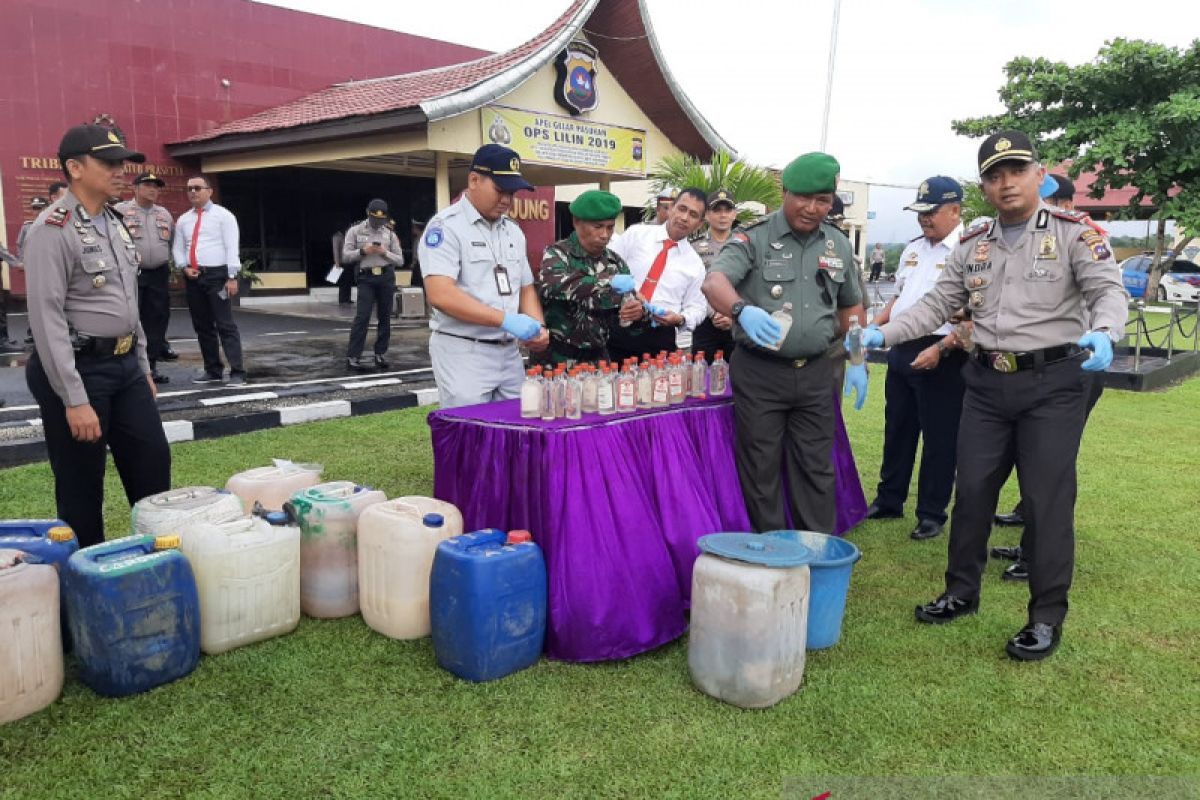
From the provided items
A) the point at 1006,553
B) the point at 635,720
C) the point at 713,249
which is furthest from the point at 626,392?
the point at 713,249

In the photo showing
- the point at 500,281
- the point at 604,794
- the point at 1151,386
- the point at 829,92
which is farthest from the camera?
the point at 829,92

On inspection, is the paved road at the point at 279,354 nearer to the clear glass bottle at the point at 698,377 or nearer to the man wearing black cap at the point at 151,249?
the man wearing black cap at the point at 151,249

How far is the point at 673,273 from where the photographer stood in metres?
4.79

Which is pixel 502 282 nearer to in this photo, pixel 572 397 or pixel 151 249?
pixel 572 397

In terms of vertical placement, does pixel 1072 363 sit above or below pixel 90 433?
above

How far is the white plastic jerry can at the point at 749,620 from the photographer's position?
2.40 m

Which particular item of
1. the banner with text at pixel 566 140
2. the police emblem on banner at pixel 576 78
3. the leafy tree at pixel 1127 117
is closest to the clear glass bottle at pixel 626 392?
the banner with text at pixel 566 140

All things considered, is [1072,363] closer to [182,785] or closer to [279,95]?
[182,785]

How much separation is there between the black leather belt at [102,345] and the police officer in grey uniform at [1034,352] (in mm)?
3161

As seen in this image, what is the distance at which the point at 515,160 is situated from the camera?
3.25 meters

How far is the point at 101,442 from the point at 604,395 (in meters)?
1.83

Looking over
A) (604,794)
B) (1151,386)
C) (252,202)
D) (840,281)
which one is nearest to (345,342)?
(252,202)

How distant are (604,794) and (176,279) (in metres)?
14.0

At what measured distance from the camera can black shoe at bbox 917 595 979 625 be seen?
308 cm
